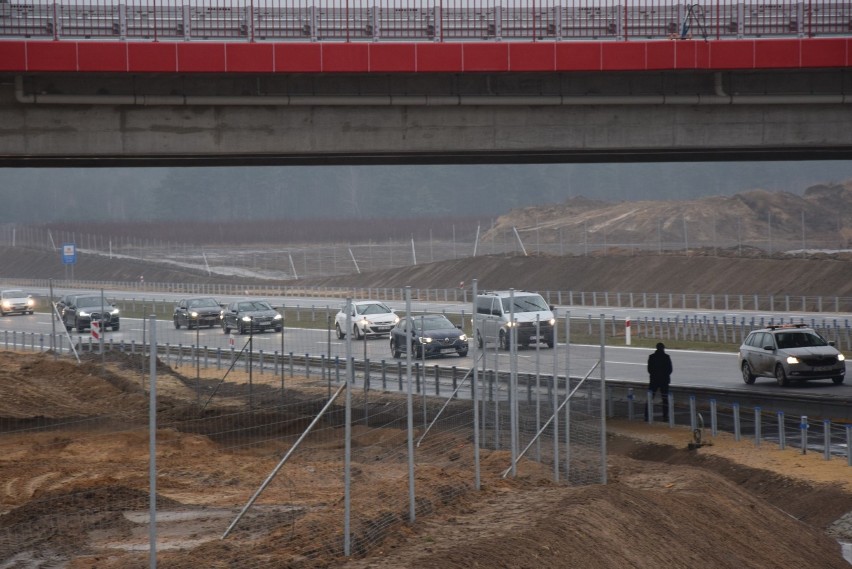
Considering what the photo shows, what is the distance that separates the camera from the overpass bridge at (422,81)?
22406mm

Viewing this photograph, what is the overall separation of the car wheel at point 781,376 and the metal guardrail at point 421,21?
8.25m

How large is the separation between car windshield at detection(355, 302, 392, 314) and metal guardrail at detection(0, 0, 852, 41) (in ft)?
54.8

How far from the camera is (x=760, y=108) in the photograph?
78.7 ft

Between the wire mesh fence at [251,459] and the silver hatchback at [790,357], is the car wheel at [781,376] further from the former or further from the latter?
the wire mesh fence at [251,459]

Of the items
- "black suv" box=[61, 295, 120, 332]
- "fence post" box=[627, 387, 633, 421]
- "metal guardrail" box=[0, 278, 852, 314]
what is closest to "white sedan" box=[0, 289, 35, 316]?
"metal guardrail" box=[0, 278, 852, 314]

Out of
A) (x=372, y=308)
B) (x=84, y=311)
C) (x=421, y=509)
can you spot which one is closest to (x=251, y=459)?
(x=421, y=509)

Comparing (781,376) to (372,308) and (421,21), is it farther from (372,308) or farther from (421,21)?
(372,308)

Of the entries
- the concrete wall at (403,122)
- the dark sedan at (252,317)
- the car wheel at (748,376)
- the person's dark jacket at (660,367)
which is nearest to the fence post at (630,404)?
the person's dark jacket at (660,367)

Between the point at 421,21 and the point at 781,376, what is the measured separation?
39.7 feet

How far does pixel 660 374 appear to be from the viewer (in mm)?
24000

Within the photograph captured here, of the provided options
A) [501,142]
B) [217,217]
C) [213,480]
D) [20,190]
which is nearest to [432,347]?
[501,142]

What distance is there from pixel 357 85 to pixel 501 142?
305 centimetres

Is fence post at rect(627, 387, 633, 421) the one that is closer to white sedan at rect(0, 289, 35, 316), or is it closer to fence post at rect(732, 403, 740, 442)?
fence post at rect(732, 403, 740, 442)

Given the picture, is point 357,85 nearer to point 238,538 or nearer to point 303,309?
point 238,538
